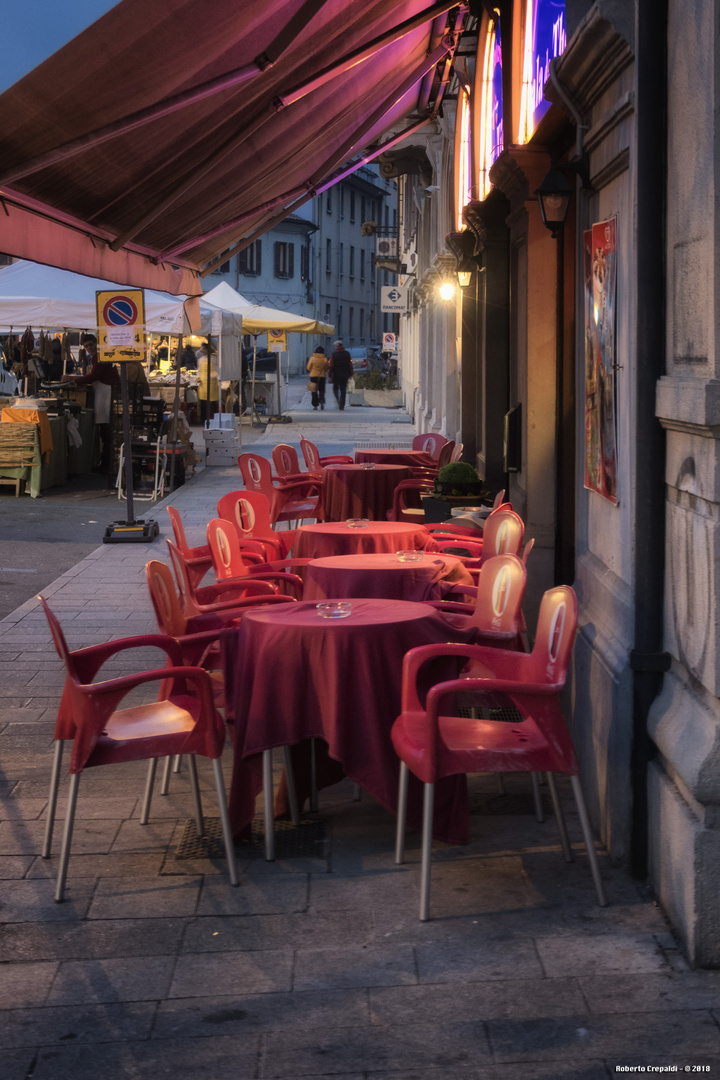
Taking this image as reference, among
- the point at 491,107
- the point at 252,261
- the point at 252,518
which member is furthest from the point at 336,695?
the point at 252,261

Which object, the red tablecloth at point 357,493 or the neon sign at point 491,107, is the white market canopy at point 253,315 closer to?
the neon sign at point 491,107

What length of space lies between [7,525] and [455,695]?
965 centimetres

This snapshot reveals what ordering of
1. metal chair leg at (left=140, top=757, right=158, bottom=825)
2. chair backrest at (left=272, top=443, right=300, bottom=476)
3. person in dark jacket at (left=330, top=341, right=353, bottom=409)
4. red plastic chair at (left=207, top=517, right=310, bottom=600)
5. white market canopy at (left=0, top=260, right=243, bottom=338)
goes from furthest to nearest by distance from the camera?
1. person in dark jacket at (left=330, top=341, right=353, bottom=409)
2. white market canopy at (left=0, top=260, right=243, bottom=338)
3. chair backrest at (left=272, top=443, right=300, bottom=476)
4. red plastic chair at (left=207, top=517, right=310, bottom=600)
5. metal chair leg at (left=140, top=757, right=158, bottom=825)

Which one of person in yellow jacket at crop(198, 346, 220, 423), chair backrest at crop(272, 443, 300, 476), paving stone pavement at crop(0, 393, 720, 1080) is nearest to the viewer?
paving stone pavement at crop(0, 393, 720, 1080)

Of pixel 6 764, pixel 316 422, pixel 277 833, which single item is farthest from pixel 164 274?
pixel 316 422

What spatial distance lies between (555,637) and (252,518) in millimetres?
4271

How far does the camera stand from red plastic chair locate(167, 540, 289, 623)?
5566mm

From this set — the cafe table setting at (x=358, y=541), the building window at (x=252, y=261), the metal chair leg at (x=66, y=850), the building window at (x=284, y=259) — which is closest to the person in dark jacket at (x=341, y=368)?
the building window at (x=252, y=261)

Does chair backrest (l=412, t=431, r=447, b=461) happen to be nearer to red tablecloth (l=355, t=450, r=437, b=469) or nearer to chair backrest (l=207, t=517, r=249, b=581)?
red tablecloth (l=355, t=450, r=437, b=469)

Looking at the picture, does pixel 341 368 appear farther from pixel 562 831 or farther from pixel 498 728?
pixel 562 831

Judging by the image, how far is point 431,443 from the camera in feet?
44.5

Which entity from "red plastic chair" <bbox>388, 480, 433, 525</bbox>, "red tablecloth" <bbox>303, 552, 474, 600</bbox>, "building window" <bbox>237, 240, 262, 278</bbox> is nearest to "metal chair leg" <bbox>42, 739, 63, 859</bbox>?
"red tablecloth" <bbox>303, 552, 474, 600</bbox>

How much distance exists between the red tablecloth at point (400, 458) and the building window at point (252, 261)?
48.1m

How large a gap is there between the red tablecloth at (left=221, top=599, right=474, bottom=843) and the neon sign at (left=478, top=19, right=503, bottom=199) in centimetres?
575
